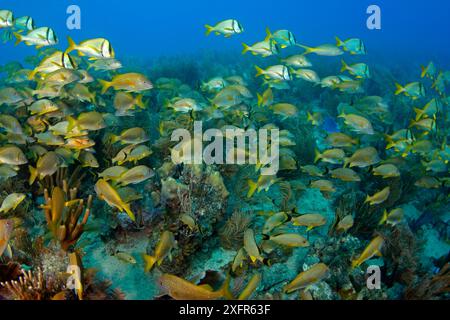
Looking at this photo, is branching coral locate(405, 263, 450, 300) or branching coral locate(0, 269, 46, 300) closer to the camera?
branching coral locate(0, 269, 46, 300)

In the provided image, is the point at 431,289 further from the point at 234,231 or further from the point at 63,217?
the point at 63,217

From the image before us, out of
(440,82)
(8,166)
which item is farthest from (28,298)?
(440,82)

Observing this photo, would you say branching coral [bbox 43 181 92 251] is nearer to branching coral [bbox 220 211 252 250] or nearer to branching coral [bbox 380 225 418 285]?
branching coral [bbox 220 211 252 250]

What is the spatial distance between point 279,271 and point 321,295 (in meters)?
0.93

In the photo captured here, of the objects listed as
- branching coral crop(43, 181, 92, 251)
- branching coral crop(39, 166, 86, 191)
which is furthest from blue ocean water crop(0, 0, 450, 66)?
branching coral crop(43, 181, 92, 251)

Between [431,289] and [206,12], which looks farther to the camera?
[206,12]

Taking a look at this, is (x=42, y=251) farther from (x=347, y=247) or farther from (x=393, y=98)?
(x=393, y=98)

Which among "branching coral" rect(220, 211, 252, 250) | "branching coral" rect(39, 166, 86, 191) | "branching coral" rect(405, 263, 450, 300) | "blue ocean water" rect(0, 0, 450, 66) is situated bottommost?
"branching coral" rect(405, 263, 450, 300)

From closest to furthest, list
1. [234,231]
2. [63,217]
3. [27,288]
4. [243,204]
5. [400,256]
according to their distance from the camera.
A: 1. [27,288]
2. [63,217]
3. [400,256]
4. [234,231]
5. [243,204]

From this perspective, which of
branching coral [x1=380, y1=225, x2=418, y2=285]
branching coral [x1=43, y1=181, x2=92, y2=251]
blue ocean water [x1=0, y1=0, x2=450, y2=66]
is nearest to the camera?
branching coral [x1=43, y1=181, x2=92, y2=251]

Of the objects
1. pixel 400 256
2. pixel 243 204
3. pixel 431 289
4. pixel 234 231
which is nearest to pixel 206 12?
pixel 243 204

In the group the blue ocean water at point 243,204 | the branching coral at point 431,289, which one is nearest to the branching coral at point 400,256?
the blue ocean water at point 243,204

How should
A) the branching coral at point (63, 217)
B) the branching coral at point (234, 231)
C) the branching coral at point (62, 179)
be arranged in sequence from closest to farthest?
the branching coral at point (63, 217) < the branching coral at point (234, 231) < the branching coral at point (62, 179)

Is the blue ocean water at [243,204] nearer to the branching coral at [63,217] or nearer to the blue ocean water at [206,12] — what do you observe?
the branching coral at [63,217]
